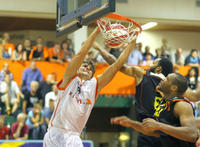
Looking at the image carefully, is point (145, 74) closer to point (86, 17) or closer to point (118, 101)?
point (86, 17)

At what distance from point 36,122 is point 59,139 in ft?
19.9

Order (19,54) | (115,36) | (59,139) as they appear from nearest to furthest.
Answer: (59,139)
(115,36)
(19,54)

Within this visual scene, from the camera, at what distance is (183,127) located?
14.0 ft

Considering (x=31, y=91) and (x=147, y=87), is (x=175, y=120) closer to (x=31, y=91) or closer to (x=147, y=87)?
(x=147, y=87)

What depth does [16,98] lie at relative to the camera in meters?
11.4

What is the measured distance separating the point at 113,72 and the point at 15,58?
7.80 metres

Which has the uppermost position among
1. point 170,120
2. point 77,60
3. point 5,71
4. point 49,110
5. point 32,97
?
point 77,60

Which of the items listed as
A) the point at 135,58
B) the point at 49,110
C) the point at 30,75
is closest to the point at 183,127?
the point at 49,110

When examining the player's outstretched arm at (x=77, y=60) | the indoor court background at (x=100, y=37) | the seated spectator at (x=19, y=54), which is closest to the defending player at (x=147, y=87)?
the player's outstretched arm at (x=77, y=60)

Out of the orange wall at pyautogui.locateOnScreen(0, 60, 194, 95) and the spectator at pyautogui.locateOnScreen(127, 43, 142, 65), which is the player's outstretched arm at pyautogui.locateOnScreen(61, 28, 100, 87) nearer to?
the orange wall at pyautogui.locateOnScreen(0, 60, 194, 95)

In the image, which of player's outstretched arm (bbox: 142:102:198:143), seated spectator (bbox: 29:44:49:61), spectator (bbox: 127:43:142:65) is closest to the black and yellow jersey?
player's outstretched arm (bbox: 142:102:198:143)

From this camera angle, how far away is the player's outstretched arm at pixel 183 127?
424 centimetres

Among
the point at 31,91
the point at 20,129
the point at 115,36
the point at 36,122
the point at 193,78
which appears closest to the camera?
the point at 115,36

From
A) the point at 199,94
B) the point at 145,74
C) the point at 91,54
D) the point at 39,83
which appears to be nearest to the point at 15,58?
the point at 39,83
